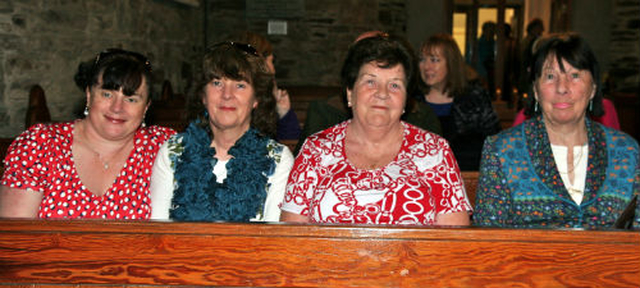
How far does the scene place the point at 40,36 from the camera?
454cm

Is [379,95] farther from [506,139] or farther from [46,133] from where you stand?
[46,133]

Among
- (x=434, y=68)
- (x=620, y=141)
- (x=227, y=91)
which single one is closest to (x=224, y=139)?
(x=227, y=91)

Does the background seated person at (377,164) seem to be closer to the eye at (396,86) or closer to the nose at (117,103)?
the eye at (396,86)

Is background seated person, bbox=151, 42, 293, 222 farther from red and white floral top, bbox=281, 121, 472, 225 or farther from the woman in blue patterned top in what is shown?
the woman in blue patterned top

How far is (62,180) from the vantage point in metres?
2.36

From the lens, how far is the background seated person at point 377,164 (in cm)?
219

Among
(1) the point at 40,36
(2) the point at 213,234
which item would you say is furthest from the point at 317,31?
(2) the point at 213,234

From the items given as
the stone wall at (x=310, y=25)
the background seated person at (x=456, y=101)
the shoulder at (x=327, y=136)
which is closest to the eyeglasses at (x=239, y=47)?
the shoulder at (x=327, y=136)

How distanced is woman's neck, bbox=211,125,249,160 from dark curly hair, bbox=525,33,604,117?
1.16 metres

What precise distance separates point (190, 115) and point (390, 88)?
0.80m

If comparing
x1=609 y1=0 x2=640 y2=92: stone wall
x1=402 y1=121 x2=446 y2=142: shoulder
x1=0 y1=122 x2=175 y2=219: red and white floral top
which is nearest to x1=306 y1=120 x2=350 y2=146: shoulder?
x1=402 y1=121 x2=446 y2=142: shoulder

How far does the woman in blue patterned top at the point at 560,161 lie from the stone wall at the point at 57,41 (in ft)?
5.57

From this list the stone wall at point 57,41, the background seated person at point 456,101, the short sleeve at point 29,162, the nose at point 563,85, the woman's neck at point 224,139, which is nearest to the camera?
the short sleeve at point 29,162

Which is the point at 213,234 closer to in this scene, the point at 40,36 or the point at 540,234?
the point at 540,234
